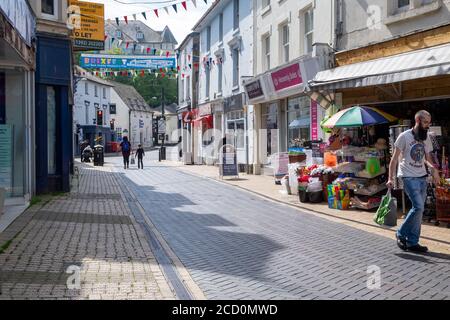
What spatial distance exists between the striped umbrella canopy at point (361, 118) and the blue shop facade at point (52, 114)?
727cm

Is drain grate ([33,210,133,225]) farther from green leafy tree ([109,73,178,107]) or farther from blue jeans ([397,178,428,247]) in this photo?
green leafy tree ([109,73,178,107])

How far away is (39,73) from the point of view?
42.6 feet

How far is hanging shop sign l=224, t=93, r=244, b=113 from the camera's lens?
914 inches

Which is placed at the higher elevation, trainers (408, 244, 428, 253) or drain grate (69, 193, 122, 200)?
drain grate (69, 193, 122, 200)

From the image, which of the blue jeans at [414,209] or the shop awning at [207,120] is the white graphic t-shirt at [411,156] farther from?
the shop awning at [207,120]

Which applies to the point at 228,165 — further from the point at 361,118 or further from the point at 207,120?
the point at 207,120

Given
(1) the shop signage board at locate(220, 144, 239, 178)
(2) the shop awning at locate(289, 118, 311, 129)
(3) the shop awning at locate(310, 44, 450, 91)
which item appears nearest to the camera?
(3) the shop awning at locate(310, 44, 450, 91)

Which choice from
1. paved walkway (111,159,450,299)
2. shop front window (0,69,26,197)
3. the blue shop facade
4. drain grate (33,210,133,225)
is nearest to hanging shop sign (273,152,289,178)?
paved walkway (111,159,450,299)

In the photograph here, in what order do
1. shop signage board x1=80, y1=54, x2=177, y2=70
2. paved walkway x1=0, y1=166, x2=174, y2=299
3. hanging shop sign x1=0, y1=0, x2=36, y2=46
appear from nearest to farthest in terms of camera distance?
1. paved walkway x1=0, y1=166, x2=174, y2=299
2. hanging shop sign x1=0, y1=0, x2=36, y2=46
3. shop signage board x1=80, y1=54, x2=177, y2=70

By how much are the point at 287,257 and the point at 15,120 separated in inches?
304

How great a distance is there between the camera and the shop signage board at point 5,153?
35.3 feet

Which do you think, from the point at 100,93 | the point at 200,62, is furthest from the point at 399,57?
the point at 100,93

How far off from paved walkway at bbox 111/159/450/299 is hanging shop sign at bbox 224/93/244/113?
12399 mm
